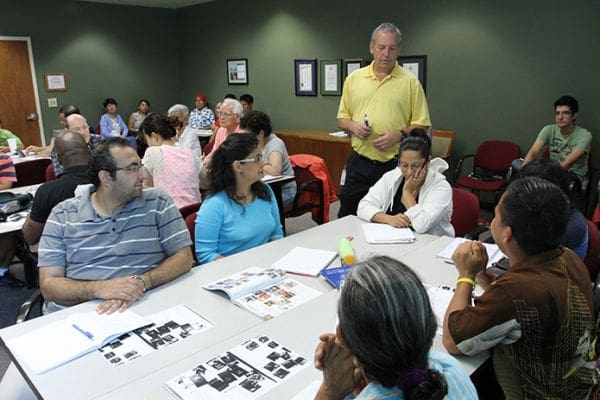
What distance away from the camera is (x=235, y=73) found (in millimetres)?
8297

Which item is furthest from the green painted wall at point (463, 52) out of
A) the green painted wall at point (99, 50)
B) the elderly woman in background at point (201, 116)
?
the green painted wall at point (99, 50)

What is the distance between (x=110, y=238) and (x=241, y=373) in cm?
92

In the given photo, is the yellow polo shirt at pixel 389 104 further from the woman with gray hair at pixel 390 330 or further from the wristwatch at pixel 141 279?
the woman with gray hair at pixel 390 330

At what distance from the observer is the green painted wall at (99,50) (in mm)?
7691

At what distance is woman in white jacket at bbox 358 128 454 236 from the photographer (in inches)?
101

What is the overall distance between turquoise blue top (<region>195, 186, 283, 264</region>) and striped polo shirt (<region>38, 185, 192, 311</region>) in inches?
10.5

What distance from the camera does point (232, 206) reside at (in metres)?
2.38

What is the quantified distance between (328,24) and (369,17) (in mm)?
729

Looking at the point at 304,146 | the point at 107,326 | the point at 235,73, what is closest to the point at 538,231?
the point at 107,326

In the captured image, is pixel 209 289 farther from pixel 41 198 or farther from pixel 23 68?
pixel 23 68

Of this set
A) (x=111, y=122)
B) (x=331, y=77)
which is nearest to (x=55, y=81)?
(x=111, y=122)

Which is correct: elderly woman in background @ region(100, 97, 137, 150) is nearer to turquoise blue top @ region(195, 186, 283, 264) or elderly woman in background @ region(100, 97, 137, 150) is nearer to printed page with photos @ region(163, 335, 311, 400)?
turquoise blue top @ region(195, 186, 283, 264)

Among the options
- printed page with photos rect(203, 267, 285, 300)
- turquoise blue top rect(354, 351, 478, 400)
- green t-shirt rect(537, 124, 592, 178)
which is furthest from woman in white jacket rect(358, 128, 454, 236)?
green t-shirt rect(537, 124, 592, 178)

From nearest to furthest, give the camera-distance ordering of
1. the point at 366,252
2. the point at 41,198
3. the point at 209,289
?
the point at 209,289 → the point at 366,252 → the point at 41,198
